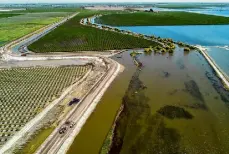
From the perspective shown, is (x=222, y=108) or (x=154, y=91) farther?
(x=154, y=91)

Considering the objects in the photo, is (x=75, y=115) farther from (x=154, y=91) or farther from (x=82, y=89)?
(x=154, y=91)

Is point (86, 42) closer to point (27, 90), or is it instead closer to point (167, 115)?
point (27, 90)

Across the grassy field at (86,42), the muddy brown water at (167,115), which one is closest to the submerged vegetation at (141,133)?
the muddy brown water at (167,115)

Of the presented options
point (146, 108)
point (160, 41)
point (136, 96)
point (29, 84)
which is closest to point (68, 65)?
point (29, 84)

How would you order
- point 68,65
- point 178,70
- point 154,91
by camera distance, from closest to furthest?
point 154,91, point 178,70, point 68,65

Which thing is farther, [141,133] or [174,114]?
[174,114]

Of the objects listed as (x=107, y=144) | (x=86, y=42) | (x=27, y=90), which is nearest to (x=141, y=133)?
(x=107, y=144)

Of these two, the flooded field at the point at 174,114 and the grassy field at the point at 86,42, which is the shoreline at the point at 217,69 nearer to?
the flooded field at the point at 174,114
